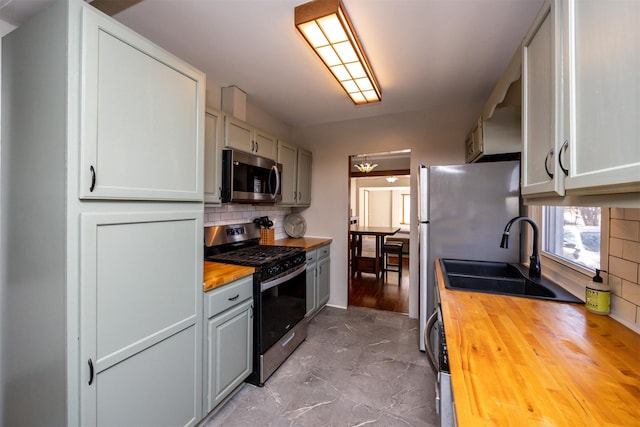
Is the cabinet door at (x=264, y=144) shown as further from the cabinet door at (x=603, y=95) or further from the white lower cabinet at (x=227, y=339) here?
the cabinet door at (x=603, y=95)

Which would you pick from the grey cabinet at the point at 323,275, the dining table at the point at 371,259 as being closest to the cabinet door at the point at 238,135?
the grey cabinet at the point at 323,275

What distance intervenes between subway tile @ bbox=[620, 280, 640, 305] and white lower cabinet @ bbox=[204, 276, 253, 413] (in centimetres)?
193

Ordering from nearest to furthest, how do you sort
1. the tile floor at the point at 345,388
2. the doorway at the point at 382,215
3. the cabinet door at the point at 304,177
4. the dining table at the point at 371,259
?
the tile floor at the point at 345,388, the cabinet door at the point at 304,177, the doorway at the point at 382,215, the dining table at the point at 371,259

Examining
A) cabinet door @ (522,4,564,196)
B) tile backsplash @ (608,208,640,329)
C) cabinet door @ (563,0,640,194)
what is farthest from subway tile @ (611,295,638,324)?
cabinet door @ (563,0,640,194)

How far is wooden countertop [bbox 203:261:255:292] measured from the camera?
1.60m

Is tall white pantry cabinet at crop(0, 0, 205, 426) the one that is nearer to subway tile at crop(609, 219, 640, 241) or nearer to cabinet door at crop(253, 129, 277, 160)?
cabinet door at crop(253, 129, 277, 160)

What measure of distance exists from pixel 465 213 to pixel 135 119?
2375 millimetres

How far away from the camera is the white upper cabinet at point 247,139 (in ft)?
7.32

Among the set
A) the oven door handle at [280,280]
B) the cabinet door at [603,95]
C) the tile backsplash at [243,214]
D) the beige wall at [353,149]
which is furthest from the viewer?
the beige wall at [353,149]

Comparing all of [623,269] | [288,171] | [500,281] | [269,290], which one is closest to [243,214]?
[288,171]

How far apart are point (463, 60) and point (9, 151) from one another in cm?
279

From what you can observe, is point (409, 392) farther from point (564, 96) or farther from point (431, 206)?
point (564, 96)

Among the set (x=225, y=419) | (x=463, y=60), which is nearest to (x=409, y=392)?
(x=225, y=419)

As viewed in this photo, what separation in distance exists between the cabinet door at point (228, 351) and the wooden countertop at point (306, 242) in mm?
1072
